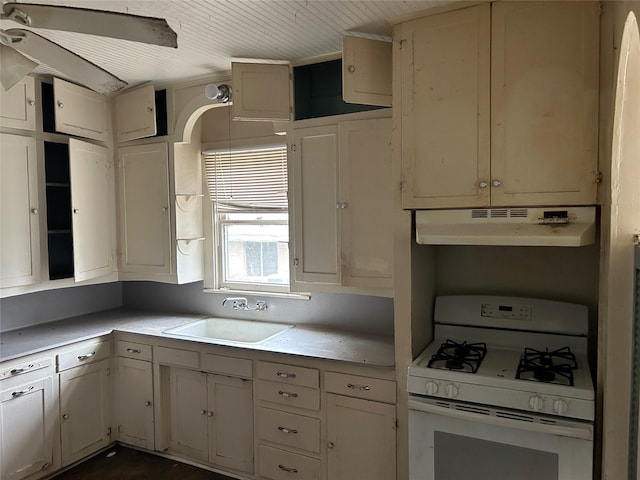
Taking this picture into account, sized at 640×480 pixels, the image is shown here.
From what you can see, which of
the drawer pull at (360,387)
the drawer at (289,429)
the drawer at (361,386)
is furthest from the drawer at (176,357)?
the drawer pull at (360,387)

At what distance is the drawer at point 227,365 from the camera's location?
2578mm

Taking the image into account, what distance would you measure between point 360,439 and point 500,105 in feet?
5.68

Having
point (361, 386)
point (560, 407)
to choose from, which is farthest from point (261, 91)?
point (560, 407)

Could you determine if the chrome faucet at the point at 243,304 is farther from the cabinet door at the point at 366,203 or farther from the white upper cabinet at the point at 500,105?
the white upper cabinet at the point at 500,105

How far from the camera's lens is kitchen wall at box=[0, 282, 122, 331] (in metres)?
3.05

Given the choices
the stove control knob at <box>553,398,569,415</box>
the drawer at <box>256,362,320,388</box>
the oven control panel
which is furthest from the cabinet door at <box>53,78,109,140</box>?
the stove control knob at <box>553,398,569,415</box>

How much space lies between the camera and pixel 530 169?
189 cm

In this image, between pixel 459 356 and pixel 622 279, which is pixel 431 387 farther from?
pixel 622 279

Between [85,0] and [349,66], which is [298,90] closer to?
[349,66]

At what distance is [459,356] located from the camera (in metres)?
2.12

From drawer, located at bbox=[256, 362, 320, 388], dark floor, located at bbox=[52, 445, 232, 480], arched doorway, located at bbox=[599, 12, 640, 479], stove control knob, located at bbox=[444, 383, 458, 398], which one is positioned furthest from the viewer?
dark floor, located at bbox=[52, 445, 232, 480]

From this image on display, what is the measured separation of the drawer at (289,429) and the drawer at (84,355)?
3.97 ft

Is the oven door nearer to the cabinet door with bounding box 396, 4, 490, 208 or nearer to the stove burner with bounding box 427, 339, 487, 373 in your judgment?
the stove burner with bounding box 427, 339, 487, 373

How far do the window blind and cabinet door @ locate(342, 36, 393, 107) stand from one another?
36.7 inches
